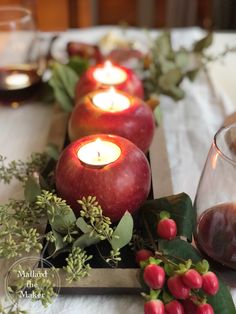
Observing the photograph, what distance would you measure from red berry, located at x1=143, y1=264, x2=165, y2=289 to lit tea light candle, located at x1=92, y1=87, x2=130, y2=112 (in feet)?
0.81

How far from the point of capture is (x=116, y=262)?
1.50 ft

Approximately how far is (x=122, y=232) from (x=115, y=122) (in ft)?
0.58

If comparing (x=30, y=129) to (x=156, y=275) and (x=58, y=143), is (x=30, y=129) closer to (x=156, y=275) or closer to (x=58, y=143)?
(x=58, y=143)

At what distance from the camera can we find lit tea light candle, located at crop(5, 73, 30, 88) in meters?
0.79

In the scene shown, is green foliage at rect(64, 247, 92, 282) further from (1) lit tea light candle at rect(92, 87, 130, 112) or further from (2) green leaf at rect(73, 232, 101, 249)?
(1) lit tea light candle at rect(92, 87, 130, 112)

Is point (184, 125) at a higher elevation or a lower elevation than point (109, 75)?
lower

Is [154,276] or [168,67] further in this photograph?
[168,67]

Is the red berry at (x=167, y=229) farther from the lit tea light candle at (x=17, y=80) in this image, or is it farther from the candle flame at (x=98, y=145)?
the lit tea light candle at (x=17, y=80)

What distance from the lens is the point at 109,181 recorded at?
0.47 meters

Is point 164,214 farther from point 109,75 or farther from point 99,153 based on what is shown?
point 109,75

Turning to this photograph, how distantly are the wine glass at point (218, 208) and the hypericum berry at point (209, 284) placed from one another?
0.19 feet

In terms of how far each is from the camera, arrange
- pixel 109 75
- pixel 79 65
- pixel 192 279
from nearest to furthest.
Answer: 1. pixel 192 279
2. pixel 109 75
3. pixel 79 65

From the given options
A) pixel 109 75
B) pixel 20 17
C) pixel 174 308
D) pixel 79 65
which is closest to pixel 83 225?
pixel 174 308

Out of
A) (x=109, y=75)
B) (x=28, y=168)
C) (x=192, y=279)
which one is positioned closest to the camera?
(x=192, y=279)
